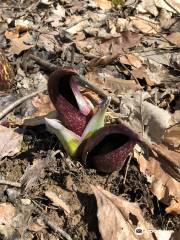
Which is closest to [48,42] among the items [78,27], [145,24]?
[78,27]

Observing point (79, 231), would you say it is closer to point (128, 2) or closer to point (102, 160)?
point (102, 160)

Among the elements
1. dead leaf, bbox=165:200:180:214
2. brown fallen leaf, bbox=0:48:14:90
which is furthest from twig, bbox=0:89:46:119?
dead leaf, bbox=165:200:180:214

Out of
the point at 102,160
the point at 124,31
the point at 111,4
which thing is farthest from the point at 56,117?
the point at 111,4

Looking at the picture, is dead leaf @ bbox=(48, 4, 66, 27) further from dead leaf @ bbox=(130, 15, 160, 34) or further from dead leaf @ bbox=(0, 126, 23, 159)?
dead leaf @ bbox=(0, 126, 23, 159)

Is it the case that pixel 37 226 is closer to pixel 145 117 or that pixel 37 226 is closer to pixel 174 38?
pixel 145 117

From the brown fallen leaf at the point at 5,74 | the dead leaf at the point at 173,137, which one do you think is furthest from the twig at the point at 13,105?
the dead leaf at the point at 173,137
